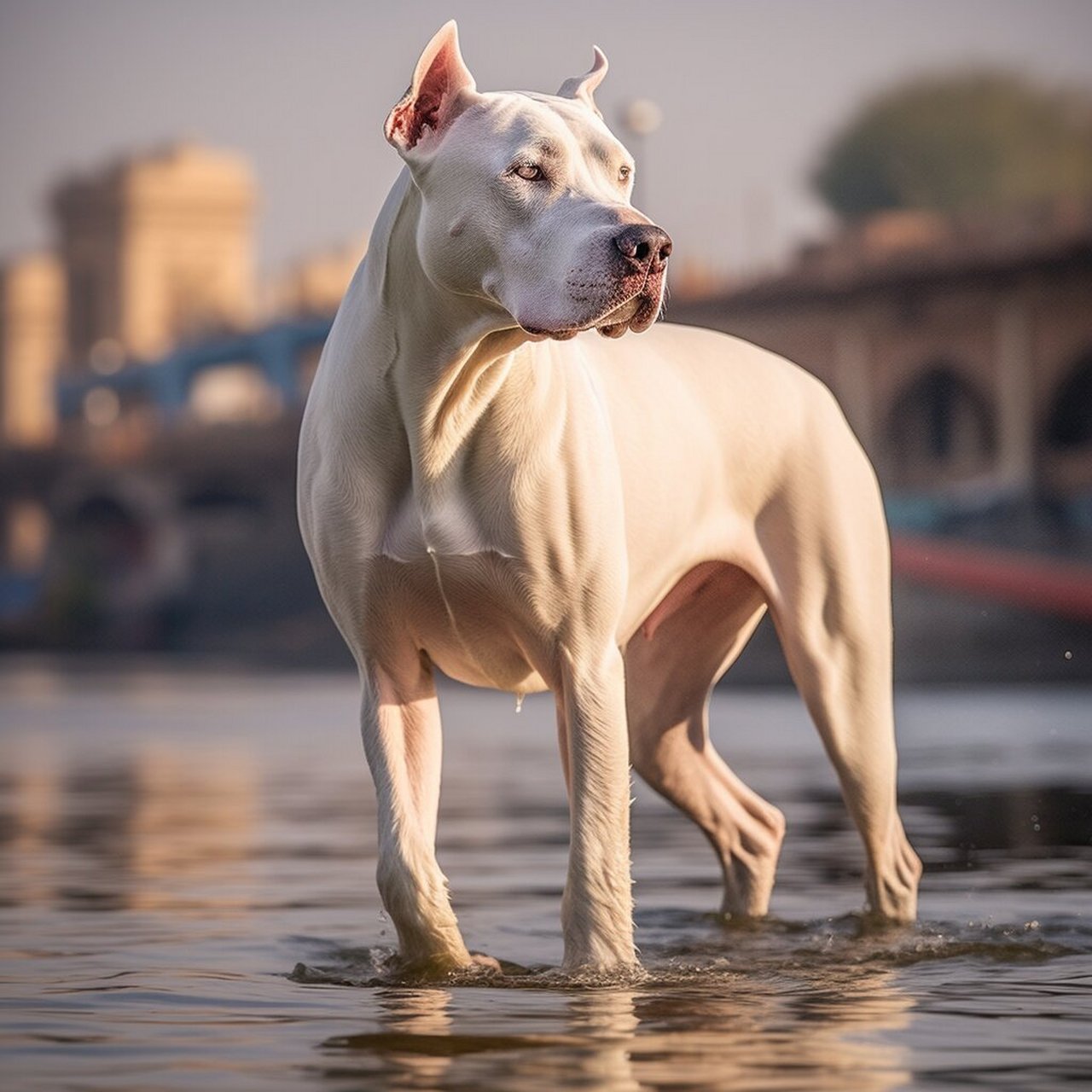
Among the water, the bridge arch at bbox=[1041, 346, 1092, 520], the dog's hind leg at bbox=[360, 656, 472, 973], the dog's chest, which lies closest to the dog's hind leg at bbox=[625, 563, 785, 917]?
the water

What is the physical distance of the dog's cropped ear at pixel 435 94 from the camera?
650 centimetres

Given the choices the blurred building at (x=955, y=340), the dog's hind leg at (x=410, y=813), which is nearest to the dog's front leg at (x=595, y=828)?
the dog's hind leg at (x=410, y=813)

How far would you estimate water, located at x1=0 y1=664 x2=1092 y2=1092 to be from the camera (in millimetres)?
5480

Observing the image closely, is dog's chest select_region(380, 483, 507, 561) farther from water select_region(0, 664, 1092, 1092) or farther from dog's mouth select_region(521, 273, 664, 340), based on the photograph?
water select_region(0, 664, 1092, 1092)

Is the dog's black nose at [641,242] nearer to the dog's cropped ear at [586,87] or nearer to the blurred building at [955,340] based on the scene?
the dog's cropped ear at [586,87]

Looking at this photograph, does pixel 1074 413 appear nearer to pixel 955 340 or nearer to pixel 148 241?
pixel 955 340

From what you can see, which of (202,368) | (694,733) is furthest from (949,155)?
(694,733)

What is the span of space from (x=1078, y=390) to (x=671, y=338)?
59.8 metres

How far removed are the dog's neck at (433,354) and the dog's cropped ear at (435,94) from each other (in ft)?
0.78

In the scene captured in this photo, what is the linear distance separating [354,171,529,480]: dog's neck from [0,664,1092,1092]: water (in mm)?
1426

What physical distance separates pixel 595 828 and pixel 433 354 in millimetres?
1307

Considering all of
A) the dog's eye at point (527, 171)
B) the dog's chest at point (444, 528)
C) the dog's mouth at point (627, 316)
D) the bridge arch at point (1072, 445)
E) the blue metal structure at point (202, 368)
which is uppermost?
the blue metal structure at point (202, 368)

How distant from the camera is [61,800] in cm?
1462

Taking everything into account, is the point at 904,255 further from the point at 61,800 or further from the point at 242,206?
the point at 242,206
